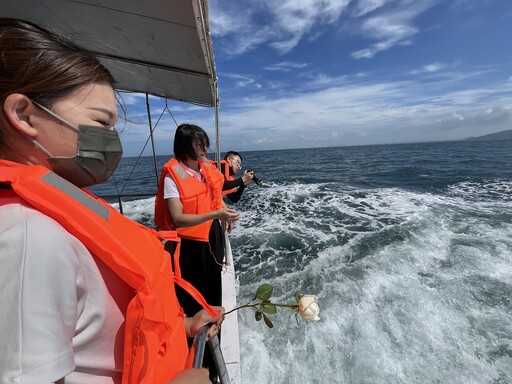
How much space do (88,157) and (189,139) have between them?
1546mm

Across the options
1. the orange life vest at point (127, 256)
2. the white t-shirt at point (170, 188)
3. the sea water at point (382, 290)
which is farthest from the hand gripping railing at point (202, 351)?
the sea water at point (382, 290)

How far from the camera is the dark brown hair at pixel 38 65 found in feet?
1.87

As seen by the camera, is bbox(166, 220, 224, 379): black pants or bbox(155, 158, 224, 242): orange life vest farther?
bbox(166, 220, 224, 379): black pants

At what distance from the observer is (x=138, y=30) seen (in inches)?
68.0

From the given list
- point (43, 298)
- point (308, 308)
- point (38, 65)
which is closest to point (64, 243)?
point (43, 298)

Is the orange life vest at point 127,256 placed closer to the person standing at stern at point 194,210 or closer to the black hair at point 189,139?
the person standing at stern at point 194,210

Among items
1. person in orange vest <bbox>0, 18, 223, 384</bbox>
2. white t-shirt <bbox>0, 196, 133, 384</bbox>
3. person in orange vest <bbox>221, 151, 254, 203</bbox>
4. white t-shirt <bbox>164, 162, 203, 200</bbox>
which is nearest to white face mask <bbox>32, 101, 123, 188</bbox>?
person in orange vest <bbox>0, 18, 223, 384</bbox>

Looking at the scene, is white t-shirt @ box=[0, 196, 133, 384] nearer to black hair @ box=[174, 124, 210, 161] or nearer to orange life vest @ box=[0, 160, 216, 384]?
orange life vest @ box=[0, 160, 216, 384]

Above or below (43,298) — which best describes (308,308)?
below

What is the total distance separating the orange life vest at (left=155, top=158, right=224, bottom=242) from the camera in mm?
2180

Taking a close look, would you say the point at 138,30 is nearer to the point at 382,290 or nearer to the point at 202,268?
the point at 202,268

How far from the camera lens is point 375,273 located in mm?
4297

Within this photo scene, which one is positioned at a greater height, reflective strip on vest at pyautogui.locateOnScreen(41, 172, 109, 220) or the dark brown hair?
the dark brown hair

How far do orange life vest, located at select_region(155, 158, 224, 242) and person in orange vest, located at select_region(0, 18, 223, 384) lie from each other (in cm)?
142
